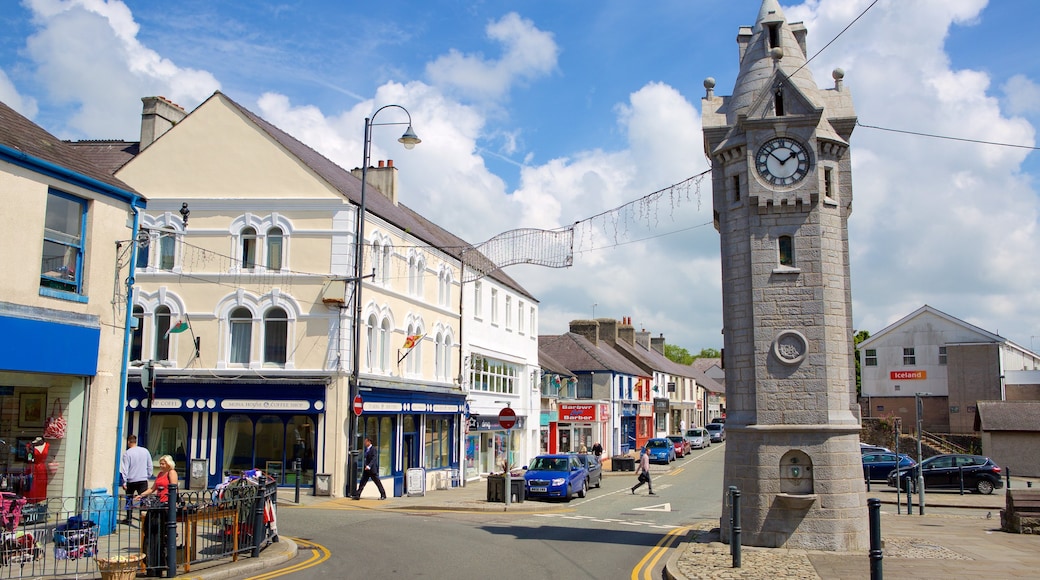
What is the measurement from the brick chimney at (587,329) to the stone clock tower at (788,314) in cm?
4491

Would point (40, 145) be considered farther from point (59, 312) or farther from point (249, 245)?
point (249, 245)

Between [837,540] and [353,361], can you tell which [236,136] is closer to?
[353,361]

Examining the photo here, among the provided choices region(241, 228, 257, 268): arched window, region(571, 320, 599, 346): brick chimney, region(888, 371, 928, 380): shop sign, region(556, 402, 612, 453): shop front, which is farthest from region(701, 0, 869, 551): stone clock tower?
region(571, 320, 599, 346): brick chimney

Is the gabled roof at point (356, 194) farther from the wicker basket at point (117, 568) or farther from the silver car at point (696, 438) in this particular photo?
the silver car at point (696, 438)

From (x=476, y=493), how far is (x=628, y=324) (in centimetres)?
4416

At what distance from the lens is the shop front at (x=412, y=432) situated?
27141 millimetres

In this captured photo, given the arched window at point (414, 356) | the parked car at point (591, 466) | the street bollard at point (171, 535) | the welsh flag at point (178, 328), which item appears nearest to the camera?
the street bollard at point (171, 535)

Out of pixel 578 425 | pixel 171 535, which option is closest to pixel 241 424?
pixel 171 535

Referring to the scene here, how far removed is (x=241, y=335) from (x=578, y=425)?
1127 inches

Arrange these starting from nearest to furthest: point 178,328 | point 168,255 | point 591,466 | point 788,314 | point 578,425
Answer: point 788,314
point 178,328
point 168,255
point 591,466
point 578,425

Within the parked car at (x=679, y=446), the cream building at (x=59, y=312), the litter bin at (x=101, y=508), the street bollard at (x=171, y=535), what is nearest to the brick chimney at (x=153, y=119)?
the cream building at (x=59, y=312)

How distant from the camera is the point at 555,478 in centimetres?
2630

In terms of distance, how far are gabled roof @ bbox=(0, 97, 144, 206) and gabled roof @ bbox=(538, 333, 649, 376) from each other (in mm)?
41001

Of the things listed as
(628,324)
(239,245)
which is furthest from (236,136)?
(628,324)
